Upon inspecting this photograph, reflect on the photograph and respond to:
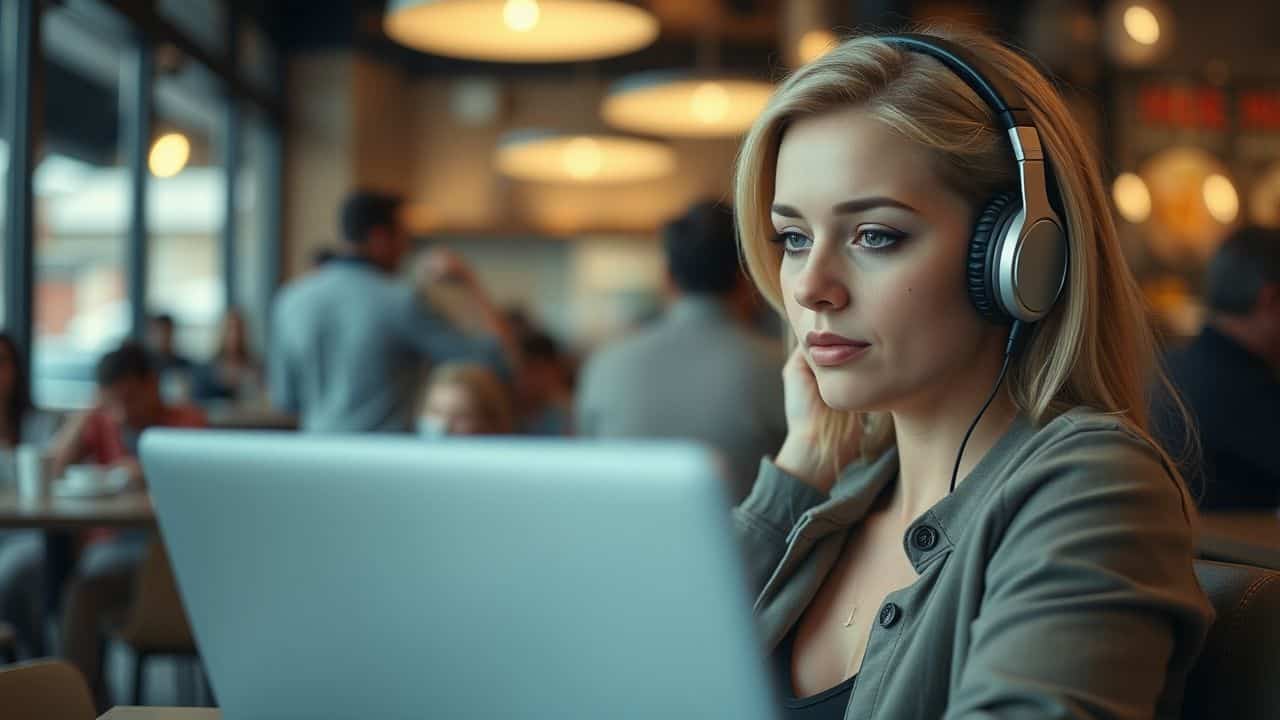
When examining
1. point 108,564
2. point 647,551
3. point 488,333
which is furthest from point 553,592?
point 488,333

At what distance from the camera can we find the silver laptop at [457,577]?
26.2 inches

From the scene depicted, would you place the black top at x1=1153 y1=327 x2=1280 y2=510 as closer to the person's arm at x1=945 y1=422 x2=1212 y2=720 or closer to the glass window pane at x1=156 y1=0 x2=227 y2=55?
the person's arm at x1=945 y1=422 x2=1212 y2=720

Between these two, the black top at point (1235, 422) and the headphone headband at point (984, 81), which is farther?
the black top at point (1235, 422)

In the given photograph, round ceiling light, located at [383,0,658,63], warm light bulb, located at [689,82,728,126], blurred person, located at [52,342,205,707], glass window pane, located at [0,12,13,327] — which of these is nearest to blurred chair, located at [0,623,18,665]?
blurred person, located at [52,342,205,707]

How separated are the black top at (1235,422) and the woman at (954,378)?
2025 millimetres

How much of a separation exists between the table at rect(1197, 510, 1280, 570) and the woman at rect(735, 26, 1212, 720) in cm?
37

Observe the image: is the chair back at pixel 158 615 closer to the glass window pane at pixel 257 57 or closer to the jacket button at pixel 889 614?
the jacket button at pixel 889 614

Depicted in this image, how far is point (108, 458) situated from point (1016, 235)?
146 inches

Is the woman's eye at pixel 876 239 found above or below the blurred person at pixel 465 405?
above

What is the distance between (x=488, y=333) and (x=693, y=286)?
1.68 meters

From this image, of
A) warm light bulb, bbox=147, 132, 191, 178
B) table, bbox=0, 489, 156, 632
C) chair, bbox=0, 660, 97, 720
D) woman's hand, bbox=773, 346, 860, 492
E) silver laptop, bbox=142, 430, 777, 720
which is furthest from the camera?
warm light bulb, bbox=147, 132, 191, 178

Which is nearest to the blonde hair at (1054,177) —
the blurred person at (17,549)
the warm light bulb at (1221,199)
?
the blurred person at (17,549)

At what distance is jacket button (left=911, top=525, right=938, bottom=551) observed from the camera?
44.8 inches

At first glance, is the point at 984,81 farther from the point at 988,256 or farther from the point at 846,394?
the point at 846,394
